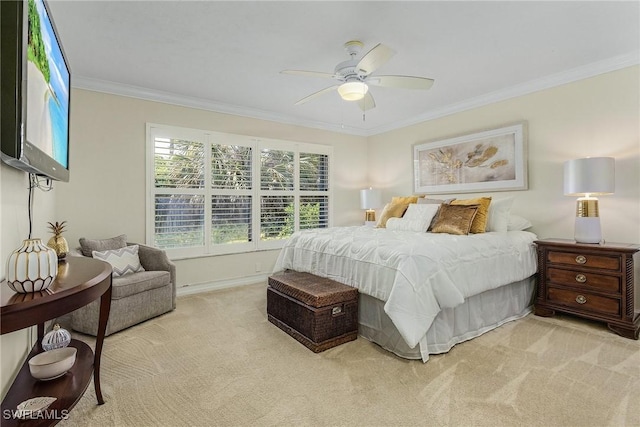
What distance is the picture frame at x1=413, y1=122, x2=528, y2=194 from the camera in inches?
148

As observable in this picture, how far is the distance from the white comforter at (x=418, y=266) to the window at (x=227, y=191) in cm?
146

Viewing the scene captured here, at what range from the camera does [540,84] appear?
3.52m

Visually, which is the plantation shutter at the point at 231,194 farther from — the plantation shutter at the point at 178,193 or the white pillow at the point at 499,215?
the white pillow at the point at 499,215

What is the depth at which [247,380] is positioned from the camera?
2025mm

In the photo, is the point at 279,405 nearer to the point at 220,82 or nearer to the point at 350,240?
the point at 350,240

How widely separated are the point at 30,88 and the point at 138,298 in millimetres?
2216

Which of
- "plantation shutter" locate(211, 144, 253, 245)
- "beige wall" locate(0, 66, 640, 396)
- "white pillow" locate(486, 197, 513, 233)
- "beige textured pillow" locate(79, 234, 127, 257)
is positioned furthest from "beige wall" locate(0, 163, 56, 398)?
"white pillow" locate(486, 197, 513, 233)

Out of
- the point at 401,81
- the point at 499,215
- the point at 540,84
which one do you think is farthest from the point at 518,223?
the point at 401,81

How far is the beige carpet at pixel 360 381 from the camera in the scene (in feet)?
5.48

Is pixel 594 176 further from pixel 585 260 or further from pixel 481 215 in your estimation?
pixel 481 215

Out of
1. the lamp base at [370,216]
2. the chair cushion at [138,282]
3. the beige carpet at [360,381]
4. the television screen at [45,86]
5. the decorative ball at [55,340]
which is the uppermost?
the television screen at [45,86]

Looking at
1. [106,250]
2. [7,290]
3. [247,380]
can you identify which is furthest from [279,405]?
[106,250]

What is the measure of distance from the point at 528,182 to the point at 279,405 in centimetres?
363

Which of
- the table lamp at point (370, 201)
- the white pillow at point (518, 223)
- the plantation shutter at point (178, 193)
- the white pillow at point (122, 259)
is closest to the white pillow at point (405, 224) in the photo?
the white pillow at point (518, 223)
